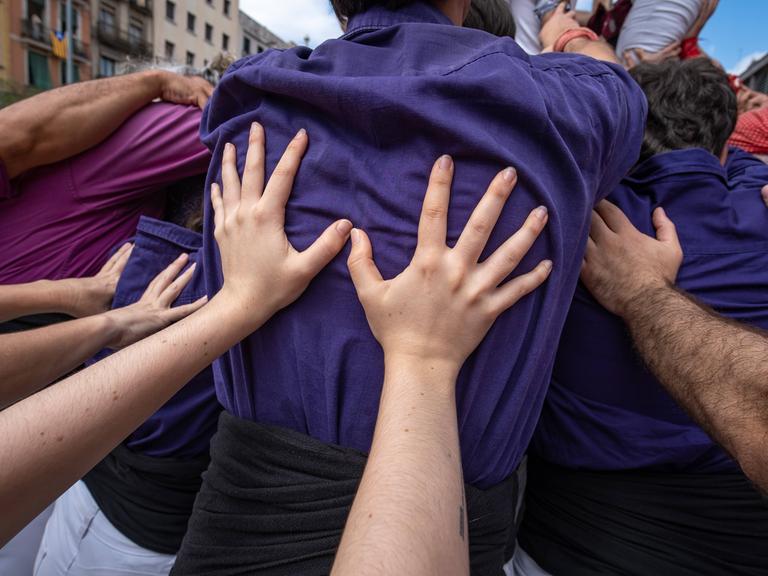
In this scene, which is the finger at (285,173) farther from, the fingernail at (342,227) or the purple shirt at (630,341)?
the purple shirt at (630,341)

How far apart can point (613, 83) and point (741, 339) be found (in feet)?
2.11

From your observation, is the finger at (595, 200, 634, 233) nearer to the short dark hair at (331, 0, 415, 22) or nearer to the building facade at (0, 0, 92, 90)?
the short dark hair at (331, 0, 415, 22)

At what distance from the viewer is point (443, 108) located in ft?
2.97

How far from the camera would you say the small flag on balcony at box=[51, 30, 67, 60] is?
82.7 feet

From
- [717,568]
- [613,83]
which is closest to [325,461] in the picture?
[613,83]

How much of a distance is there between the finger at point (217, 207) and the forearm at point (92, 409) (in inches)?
8.0

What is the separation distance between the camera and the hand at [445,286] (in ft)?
2.93

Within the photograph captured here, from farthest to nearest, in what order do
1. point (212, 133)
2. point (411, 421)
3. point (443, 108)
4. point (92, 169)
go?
1. point (92, 169)
2. point (212, 133)
3. point (443, 108)
4. point (411, 421)

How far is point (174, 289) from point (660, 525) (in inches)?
67.8

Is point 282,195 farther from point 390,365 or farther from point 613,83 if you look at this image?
point 613,83

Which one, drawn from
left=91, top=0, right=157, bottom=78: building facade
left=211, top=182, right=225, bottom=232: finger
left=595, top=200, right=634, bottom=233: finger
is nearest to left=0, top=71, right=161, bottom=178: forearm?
left=211, top=182, right=225, bottom=232: finger

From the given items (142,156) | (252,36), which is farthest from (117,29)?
(142,156)

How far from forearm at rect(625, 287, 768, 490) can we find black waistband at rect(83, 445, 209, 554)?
1504mm

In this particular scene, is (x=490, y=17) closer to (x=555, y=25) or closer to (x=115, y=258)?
(x=555, y=25)
